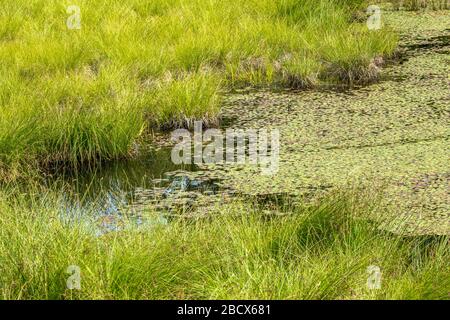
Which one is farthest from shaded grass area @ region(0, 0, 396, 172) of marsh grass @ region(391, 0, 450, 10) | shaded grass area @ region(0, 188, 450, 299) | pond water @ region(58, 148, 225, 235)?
shaded grass area @ region(0, 188, 450, 299)

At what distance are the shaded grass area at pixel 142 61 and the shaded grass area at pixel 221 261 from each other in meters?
1.63

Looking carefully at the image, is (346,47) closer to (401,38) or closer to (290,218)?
(401,38)

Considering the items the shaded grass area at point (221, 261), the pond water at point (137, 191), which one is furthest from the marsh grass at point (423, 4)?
the shaded grass area at point (221, 261)

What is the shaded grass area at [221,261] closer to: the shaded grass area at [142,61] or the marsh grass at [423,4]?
the shaded grass area at [142,61]

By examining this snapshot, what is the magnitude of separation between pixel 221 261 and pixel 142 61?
3.64 metres

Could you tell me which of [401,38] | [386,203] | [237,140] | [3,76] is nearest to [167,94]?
[237,140]

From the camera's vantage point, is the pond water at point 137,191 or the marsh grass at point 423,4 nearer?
the pond water at point 137,191

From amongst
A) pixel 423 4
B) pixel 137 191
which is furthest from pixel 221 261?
pixel 423 4

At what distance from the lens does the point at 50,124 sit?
546 cm

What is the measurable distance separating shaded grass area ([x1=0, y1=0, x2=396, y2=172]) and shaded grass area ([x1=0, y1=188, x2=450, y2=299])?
5.35ft

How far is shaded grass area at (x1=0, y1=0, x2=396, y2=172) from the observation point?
543 centimetres

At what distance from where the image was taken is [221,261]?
352 cm

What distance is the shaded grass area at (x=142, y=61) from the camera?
543cm

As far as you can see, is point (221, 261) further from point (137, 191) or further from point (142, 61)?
point (142, 61)
